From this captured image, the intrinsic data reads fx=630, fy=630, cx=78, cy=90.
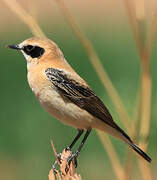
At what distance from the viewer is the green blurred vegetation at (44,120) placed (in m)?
7.35

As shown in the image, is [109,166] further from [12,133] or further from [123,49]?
[123,49]

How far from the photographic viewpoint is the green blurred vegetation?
7.35 m

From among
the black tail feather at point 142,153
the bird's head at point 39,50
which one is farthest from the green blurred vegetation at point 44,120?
the black tail feather at point 142,153

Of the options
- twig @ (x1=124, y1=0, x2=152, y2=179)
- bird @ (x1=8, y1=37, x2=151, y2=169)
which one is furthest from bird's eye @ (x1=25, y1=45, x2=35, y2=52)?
twig @ (x1=124, y1=0, x2=152, y2=179)

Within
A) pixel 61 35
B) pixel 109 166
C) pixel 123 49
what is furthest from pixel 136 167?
pixel 61 35

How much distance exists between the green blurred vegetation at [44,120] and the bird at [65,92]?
94.0 inches

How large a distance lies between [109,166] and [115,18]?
236 inches

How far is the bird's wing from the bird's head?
0.15m

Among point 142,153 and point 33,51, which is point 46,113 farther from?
point 142,153

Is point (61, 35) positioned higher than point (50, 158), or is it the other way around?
point (61, 35)

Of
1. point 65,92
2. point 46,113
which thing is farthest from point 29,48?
point 46,113

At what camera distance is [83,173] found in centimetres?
712

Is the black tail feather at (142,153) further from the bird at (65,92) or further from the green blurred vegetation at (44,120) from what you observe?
the green blurred vegetation at (44,120)

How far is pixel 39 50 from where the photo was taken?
16.2ft
